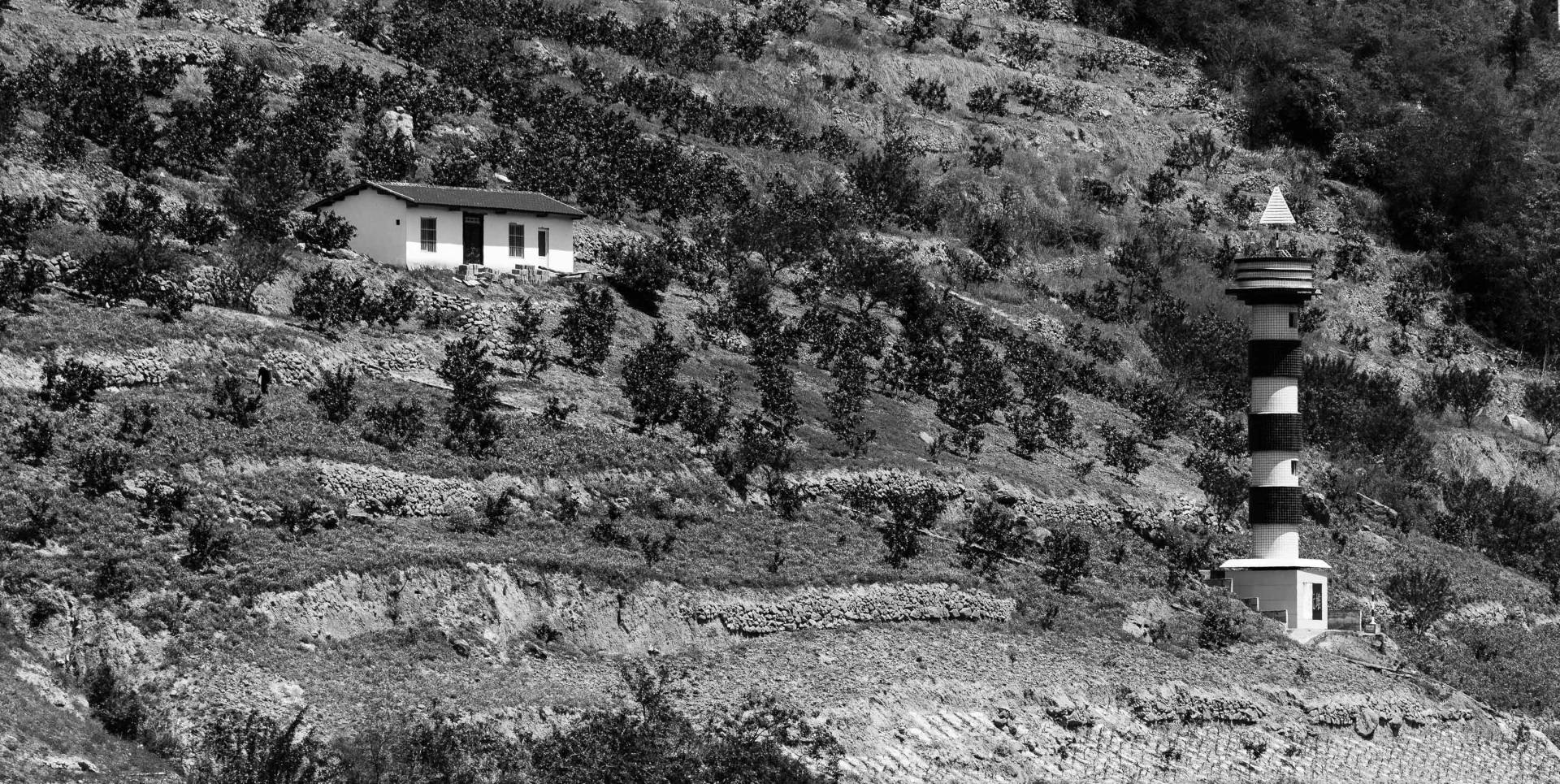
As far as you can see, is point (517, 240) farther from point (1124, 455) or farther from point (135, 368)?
point (1124, 455)

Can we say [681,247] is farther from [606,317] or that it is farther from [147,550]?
[147,550]

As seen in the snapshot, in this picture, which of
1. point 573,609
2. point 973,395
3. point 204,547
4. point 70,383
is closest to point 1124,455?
point 973,395

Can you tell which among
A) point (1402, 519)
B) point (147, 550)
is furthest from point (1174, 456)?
point (147, 550)

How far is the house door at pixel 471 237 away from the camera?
59.0 metres

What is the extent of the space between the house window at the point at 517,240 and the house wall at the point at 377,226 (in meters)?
4.08

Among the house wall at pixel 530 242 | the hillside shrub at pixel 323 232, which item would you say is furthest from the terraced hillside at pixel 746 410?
the house wall at pixel 530 242

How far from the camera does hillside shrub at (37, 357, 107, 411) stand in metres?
40.9

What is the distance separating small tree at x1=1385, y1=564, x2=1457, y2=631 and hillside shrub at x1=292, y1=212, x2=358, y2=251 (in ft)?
115

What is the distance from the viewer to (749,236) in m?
69.1

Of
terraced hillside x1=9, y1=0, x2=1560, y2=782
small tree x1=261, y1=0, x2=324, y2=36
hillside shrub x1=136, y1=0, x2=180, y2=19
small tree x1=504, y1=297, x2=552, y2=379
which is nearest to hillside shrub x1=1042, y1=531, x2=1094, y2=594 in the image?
terraced hillside x1=9, y1=0, x2=1560, y2=782

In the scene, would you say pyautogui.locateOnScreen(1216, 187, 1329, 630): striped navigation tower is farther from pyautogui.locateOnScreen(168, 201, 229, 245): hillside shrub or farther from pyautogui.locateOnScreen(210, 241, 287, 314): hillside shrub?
pyautogui.locateOnScreen(168, 201, 229, 245): hillside shrub

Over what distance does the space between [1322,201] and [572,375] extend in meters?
47.3

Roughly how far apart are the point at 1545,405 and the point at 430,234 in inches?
1968

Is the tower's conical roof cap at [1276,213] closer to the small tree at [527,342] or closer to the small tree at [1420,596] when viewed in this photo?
the small tree at [1420,596]
